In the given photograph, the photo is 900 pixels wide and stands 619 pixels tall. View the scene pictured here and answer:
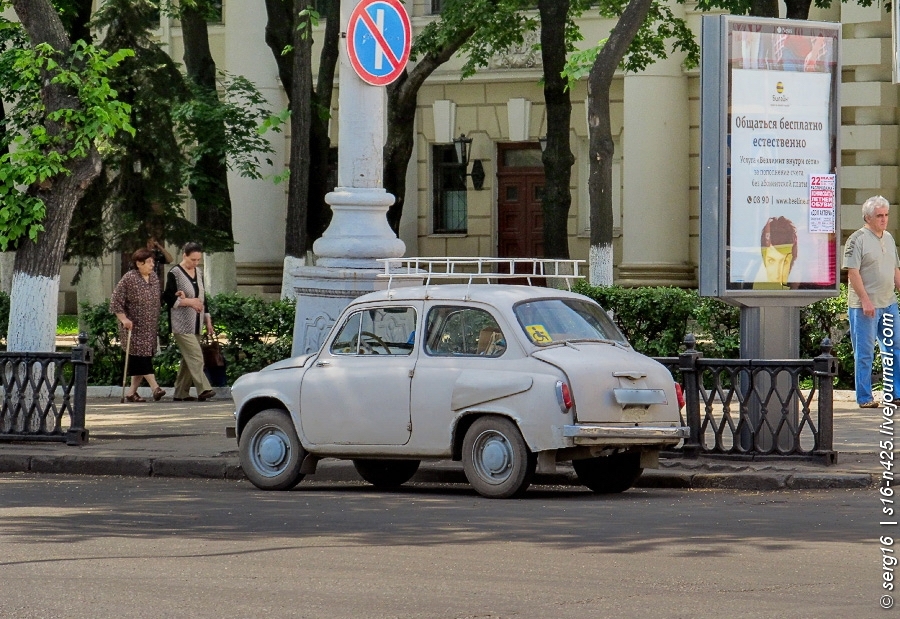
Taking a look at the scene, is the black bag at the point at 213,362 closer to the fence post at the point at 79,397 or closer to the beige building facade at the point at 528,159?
the fence post at the point at 79,397

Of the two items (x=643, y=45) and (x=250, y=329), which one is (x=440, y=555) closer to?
(x=250, y=329)

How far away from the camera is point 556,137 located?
87.4 ft

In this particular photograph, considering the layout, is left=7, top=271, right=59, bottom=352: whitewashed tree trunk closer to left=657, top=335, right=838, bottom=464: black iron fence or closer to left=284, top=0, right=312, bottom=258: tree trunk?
left=657, top=335, right=838, bottom=464: black iron fence

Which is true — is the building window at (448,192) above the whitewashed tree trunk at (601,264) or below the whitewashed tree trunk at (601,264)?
above

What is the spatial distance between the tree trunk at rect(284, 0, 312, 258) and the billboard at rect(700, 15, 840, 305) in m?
10.8

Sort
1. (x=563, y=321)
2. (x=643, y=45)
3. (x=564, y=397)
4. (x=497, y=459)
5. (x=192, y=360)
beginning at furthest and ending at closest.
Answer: (x=643, y=45)
(x=192, y=360)
(x=563, y=321)
(x=497, y=459)
(x=564, y=397)

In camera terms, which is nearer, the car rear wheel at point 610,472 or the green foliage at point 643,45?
the car rear wheel at point 610,472

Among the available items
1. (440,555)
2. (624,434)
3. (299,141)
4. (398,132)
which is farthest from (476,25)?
(440,555)

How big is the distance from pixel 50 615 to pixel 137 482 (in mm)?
6082

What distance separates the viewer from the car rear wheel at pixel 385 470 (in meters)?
12.7

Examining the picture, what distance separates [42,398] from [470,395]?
18.5 ft

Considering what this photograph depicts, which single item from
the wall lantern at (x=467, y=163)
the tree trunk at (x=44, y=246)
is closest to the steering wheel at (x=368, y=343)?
the tree trunk at (x=44, y=246)

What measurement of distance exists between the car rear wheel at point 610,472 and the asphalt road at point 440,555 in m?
0.15

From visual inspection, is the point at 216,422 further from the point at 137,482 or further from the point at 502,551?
the point at 502,551
